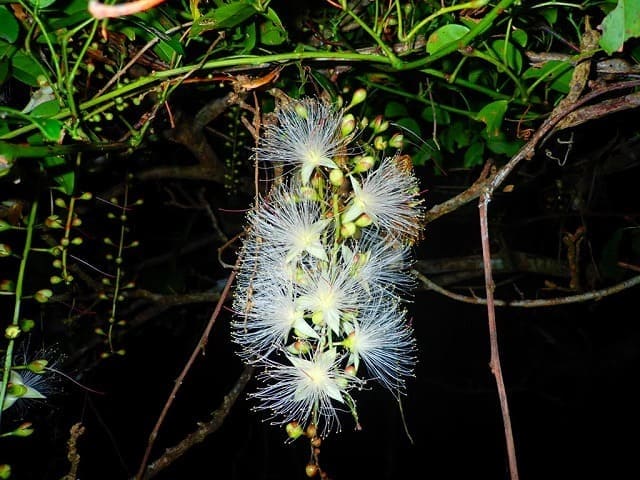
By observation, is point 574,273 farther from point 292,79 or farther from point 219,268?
point 219,268

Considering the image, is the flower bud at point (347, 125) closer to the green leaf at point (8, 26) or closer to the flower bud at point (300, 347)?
the flower bud at point (300, 347)

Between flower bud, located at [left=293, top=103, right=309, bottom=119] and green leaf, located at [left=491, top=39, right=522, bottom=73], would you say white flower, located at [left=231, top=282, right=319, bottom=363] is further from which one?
green leaf, located at [left=491, top=39, right=522, bottom=73]

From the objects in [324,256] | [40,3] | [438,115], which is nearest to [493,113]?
[438,115]

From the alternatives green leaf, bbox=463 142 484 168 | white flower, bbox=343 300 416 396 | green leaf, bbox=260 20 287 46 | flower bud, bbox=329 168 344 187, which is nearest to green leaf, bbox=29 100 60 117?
green leaf, bbox=260 20 287 46

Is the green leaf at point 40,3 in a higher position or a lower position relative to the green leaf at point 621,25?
lower

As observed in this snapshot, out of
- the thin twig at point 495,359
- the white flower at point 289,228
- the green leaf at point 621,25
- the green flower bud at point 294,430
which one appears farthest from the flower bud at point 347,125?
the green flower bud at point 294,430

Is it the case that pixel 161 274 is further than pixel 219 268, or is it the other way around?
pixel 219 268

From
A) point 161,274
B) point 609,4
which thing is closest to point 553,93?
point 609,4
